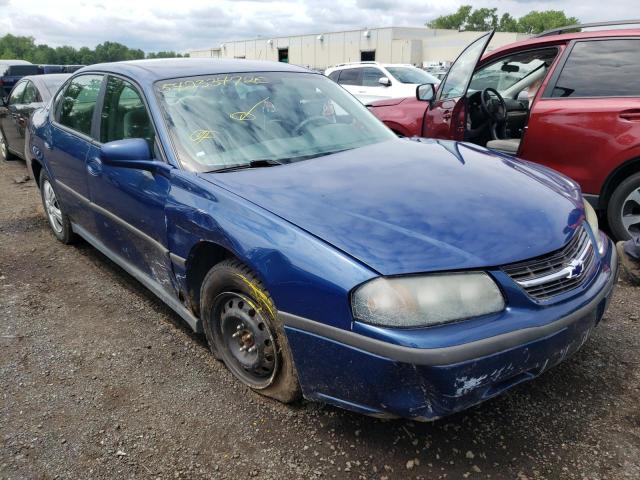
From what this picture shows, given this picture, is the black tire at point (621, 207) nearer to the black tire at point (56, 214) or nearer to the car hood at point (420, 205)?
the car hood at point (420, 205)

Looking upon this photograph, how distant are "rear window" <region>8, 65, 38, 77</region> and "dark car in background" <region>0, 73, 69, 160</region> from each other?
11.3 metres

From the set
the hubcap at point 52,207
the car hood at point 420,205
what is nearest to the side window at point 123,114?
the car hood at point 420,205

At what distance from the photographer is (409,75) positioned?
1177 centimetres

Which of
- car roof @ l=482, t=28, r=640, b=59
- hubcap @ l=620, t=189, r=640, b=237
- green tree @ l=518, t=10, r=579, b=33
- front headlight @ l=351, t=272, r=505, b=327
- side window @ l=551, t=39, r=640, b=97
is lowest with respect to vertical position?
hubcap @ l=620, t=189, r=640, b=237

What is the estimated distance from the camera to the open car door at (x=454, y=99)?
14.7 ft

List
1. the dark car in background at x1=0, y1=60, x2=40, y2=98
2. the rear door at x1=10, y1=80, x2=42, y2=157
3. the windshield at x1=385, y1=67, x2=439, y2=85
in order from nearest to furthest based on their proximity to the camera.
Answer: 1. the rear door at x1=10, y1=80, x2=42, y2=157
2. the windshield at x1=385, y1=67, x2=439, y2=85
3. the dark car in background at x1=0, y1=60, x2=40, y2=98

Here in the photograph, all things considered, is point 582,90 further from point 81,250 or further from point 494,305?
point 81,250

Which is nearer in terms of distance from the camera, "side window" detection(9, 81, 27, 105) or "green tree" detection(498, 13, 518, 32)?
"side window" detection(9, 81, 27, 105)

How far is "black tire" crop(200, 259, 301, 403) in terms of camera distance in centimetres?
222

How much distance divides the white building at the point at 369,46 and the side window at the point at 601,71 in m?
47.1

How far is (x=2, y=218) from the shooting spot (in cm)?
576

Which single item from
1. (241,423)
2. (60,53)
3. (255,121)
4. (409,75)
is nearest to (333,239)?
(241,423)

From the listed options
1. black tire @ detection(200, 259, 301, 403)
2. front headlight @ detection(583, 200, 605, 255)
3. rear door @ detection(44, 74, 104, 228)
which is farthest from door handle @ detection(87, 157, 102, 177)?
front headlight @ detection(583, 200, 605, 255)

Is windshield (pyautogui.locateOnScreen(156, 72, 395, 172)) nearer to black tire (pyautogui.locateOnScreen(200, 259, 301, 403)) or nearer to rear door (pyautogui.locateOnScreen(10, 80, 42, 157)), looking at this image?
black tire (pyautogui.locateOnScreen(200, 259, 301, 403))
